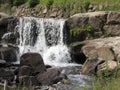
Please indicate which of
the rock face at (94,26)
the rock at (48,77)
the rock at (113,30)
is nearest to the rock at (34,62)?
the rock at (48,77)

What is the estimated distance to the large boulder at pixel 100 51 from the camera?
81.8 ft

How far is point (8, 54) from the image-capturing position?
3047 cm

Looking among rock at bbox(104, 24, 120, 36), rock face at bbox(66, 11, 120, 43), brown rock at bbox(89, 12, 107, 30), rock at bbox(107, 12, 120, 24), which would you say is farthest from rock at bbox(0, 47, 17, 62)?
rock at bbox(107, 12, 120, 24)

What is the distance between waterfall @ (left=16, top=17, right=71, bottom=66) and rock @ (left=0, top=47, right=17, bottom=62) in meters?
1.80

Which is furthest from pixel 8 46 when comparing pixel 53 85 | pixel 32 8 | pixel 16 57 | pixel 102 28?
pixel 32 8

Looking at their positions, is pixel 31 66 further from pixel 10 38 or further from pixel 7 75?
pixel 10 38

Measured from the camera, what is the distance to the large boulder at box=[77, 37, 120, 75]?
24.9 meters

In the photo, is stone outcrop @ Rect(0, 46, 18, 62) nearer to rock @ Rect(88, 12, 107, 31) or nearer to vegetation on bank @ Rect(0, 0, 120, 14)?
rock @ Rect(88, 12, 107, 31)

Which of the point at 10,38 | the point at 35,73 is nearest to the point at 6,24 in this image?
the point at 10,38

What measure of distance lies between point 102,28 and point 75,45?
3246 mm

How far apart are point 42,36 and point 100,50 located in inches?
340

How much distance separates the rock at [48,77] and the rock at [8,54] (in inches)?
338

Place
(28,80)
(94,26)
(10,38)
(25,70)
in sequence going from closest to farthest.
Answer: (28,80) < (25,70) < (94,26) < (10,38)

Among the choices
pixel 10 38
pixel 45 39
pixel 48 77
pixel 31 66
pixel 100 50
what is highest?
pixel 10 38
